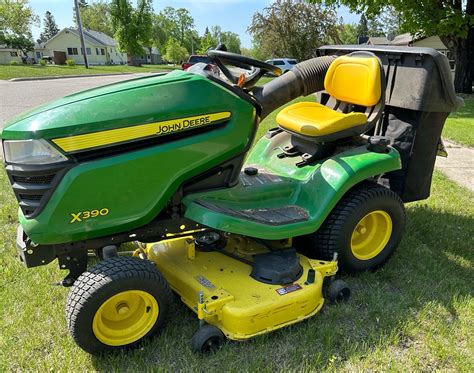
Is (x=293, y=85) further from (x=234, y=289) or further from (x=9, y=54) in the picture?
(x=9, y=54)

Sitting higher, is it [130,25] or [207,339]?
[130,25]

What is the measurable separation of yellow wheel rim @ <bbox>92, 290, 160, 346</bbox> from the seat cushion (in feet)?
4.76

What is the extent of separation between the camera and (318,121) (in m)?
2.95

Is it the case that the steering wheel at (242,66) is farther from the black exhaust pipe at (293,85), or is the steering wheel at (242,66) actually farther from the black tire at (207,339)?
the black tire at (207,339)

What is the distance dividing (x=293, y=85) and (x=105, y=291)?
198 centimetres

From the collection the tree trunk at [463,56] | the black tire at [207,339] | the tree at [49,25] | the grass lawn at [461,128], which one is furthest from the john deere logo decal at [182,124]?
the tree at [49,25]

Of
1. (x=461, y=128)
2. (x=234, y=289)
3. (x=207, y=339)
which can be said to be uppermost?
(x=234, y=289)

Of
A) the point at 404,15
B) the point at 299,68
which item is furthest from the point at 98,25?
the point at 299,68

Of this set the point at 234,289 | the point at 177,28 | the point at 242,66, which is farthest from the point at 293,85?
the point at 177,28

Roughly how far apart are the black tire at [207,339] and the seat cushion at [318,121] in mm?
1375

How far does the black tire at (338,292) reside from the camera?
8.63 feet

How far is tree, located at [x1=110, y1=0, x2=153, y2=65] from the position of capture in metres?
46.8

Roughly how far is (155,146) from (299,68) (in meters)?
1.62

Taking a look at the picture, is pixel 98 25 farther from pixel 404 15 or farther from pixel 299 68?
pixel 299 68
